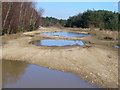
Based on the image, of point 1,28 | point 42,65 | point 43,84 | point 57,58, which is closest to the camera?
point 43,84

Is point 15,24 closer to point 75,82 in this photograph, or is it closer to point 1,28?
point 1,28

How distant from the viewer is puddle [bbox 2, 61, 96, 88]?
6574 millimetres

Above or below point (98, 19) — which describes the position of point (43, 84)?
below

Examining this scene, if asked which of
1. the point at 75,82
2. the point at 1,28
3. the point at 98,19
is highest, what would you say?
the point at 98,19

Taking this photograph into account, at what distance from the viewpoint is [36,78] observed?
735 cm

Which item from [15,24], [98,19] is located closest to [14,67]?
[15,24]

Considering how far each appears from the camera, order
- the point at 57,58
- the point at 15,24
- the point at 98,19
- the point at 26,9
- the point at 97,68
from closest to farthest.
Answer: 1. the point at 97,68
2. the point at 57,58
3. the point at 15,24
4. the point at 26,9
5. the point at 98,19

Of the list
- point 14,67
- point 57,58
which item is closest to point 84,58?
point 57,58

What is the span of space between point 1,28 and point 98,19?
4331cm

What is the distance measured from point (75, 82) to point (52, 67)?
2.23 metres

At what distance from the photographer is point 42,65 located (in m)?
9.36

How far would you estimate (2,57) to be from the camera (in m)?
10.8

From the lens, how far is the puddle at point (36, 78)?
657 centimetres

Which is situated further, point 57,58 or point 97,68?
point 57,58
